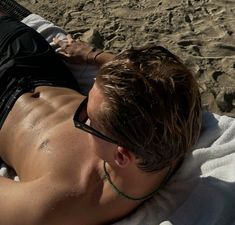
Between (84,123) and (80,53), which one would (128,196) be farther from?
(80,53)

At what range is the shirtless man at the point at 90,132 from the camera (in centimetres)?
157

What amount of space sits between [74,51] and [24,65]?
35 centimetres

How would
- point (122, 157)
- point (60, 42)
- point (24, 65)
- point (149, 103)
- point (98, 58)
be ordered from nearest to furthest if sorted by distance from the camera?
1. point (149, 103)
2. point (122, 157)
3. point (24, 65)
4. point (98, 58)
5. point (60, 42)

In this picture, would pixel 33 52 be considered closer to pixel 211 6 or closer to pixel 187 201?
pixel 187 201

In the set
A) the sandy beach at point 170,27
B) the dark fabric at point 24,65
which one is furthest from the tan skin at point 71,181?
the sandy beach at point 170,27

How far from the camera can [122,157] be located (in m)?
1.69

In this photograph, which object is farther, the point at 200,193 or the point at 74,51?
the point at 74,51

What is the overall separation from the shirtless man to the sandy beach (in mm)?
772

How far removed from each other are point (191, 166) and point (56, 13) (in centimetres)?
190

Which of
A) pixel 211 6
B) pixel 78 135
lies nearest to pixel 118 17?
pixel 211 6

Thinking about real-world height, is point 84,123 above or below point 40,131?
above

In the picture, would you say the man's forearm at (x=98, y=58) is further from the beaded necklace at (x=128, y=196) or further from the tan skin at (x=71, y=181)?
the beaded necklace at (x=128, y=196)

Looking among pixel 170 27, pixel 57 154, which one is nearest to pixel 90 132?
pixel 57 154

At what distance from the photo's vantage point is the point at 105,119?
5.30 ft
